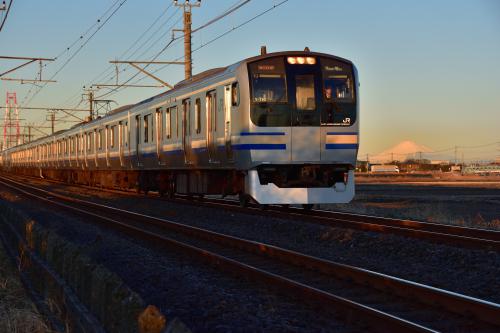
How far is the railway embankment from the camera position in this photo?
5066mm

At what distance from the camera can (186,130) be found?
18.7 metres

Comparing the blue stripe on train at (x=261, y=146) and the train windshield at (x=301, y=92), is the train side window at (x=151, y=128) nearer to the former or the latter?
the blue stripe on train at (x=261, y=146)

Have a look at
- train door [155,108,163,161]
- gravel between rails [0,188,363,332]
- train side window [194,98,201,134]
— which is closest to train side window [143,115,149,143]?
train door [155,108,163,161]

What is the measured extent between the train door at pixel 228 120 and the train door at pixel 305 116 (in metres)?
1.40

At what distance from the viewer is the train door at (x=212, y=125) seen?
16547mm

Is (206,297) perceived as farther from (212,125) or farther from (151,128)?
(151,128)

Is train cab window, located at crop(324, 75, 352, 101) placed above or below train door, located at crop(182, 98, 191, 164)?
above

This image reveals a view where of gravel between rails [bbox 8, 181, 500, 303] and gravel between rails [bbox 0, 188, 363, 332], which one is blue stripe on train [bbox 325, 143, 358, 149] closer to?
gravel between rails [bbox 8, 181, 500, 303]

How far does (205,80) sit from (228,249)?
7346 mm

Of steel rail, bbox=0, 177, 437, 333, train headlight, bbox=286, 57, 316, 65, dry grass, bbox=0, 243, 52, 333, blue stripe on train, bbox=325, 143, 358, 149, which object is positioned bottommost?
dry grass, bbox=0, 243, 52, 333

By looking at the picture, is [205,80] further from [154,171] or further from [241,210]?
[154,171]

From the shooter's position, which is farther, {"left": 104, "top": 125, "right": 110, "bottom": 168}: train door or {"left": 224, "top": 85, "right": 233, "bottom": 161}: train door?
{"left": 104, "top": 125, "right": 110, "bottom": 168}: train door

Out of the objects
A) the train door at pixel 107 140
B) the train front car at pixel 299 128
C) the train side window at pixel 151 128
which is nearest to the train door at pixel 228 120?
the train front car at pixel 299 128

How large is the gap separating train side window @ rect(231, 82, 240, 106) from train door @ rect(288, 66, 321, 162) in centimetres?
113
